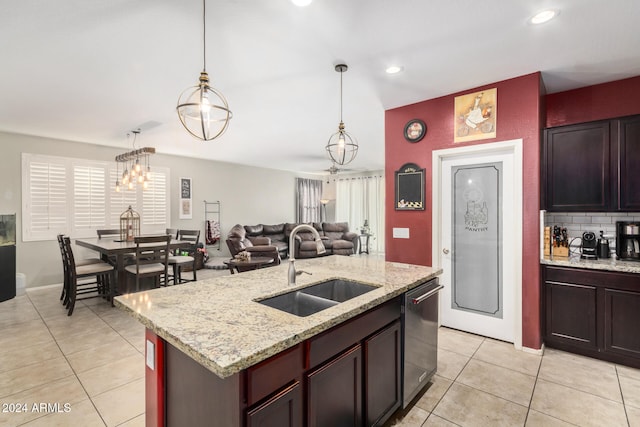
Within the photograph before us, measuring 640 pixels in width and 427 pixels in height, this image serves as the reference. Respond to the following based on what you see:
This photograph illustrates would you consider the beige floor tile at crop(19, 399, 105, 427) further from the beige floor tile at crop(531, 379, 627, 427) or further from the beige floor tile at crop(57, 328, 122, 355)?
the beige floor tile at crop(531, 379, 627, 427)

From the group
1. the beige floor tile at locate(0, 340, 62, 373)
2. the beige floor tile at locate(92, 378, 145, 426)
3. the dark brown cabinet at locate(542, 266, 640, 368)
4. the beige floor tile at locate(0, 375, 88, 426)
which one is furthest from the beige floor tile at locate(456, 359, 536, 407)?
the beige floor tile at locate(0, 340, 62, 373)

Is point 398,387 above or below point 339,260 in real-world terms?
below

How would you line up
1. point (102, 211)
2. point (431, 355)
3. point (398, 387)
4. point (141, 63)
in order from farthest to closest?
point (102, 211)
point (141, 63)
point (431, 355)
point (398, 387)

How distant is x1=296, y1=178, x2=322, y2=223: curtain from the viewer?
9.85 metres

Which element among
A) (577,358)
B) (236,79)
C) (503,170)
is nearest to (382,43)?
(236,79)

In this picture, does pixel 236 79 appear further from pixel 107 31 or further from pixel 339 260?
pixel 339 260

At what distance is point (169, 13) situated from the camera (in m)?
2.03

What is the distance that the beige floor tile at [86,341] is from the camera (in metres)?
2.99

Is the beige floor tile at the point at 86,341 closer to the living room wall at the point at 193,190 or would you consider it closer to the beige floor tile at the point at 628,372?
the living room wall at the point at 193,190

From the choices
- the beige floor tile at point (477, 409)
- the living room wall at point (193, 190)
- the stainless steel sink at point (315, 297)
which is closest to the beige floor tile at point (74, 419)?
the stainless steel sink at point (315, 297)

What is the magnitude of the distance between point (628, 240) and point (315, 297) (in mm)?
3156

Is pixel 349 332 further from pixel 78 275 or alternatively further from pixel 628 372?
pixel 78 275

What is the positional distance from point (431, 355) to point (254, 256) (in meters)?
4.39

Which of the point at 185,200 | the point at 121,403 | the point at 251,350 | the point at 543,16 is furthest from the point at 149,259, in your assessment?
the point at 543,16
